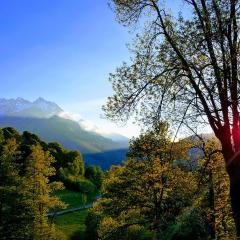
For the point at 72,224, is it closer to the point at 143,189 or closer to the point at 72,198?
the point at 72,198

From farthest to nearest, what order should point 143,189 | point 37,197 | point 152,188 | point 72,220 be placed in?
point 72,220
point 37,197
point 143,189
point 152,188

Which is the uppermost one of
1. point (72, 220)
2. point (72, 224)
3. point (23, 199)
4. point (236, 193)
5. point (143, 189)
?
point (236, 193)

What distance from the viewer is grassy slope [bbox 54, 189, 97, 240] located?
230 ft

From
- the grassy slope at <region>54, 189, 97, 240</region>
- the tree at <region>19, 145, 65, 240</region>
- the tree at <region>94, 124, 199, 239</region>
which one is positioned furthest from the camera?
the grassy slope at <region>54, 189, 97, 240</region>

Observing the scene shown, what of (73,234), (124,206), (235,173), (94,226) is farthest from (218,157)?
(73,234)

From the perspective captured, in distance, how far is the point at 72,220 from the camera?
263 feet

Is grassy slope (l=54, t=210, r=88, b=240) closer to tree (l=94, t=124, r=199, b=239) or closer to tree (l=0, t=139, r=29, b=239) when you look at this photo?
tree (l=0, t=139, r=29, b=239)

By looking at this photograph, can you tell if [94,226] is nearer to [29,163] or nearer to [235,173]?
[29,163]

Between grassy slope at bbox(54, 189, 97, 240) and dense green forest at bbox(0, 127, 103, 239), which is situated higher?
dense green forest at bbox(0, 127, 103, 239)

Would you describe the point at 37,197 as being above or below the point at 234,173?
below

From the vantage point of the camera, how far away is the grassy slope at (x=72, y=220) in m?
70.2

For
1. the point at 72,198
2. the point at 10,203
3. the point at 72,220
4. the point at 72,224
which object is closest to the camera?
the point at 10,203

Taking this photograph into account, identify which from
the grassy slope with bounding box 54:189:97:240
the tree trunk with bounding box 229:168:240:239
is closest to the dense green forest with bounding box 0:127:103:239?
the grassy slope with bounding box 54:189:97:240

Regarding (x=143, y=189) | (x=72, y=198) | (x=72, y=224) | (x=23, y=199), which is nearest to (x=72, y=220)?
(x=72, y=224)
